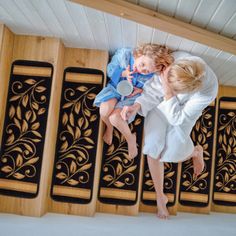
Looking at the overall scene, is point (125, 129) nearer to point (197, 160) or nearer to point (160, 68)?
point (160, 68)

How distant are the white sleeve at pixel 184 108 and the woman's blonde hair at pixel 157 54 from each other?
0.92 feet

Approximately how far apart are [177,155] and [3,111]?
1594 millimetres

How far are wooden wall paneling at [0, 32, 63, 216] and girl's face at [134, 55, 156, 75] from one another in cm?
75

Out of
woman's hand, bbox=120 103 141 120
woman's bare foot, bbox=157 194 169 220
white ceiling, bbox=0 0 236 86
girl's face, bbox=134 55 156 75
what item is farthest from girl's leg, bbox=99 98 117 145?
woman's bare foot, bbox=157 194 169 220

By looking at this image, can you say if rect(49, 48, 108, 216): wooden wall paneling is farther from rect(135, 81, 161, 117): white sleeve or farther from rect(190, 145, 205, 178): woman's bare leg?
rect(190, 145, 205, 178): woman's bare leg

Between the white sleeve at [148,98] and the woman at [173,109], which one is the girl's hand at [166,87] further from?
the white sleeve at [148,98]

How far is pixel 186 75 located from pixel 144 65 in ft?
1.09

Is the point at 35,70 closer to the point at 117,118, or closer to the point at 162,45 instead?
the point at 117,118

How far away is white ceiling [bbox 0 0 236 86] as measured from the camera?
163cm

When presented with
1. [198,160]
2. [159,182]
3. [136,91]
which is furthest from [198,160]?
[136,91]

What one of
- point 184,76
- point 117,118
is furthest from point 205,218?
point 184,76

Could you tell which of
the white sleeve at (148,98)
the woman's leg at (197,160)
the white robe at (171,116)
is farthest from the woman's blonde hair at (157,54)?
the woman's leg at (197,160)

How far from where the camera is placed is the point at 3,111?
2.34 m

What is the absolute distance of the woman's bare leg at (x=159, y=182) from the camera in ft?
7.89
